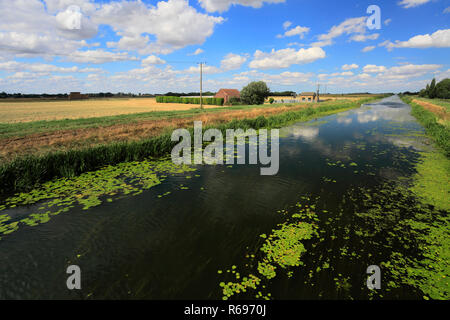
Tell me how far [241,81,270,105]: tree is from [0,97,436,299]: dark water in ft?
211

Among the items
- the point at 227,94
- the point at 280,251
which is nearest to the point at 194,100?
the point at 227,94

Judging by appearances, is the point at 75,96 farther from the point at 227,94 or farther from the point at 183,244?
the point at 183,244

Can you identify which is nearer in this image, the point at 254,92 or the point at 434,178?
the point at 434,178

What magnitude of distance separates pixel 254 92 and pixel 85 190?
67.8 m

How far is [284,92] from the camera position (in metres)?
150

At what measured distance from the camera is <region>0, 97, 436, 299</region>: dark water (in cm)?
386

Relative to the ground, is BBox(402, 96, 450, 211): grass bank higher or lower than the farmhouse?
lower

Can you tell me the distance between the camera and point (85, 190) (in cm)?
790

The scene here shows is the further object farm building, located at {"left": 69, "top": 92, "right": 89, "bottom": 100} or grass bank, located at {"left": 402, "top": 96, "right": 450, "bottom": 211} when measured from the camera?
farm building, located at {"left": 69, "top": 92, "right": 89, "bottom": 100}

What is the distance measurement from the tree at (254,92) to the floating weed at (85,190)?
2511 inches

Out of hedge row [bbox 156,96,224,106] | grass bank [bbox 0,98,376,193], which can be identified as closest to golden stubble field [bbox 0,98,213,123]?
hedge row [bbox 156,96,224,106]

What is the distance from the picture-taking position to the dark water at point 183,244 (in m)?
3.86

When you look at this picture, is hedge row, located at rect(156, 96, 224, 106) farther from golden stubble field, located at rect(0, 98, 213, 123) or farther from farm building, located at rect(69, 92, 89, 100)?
farm building, located at rect(69, 92, 89, 100)
